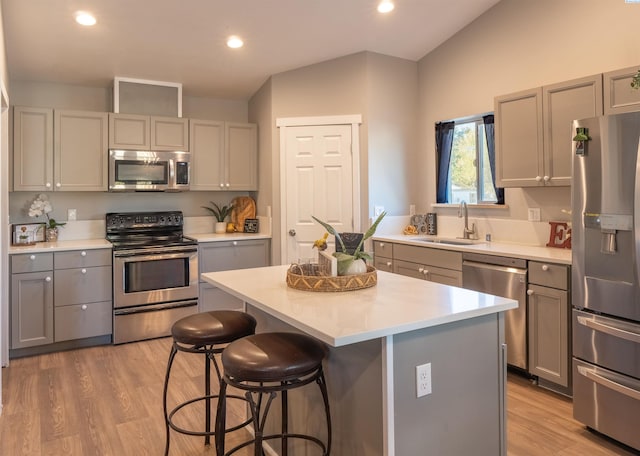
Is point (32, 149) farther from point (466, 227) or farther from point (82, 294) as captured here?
point (466, 227)

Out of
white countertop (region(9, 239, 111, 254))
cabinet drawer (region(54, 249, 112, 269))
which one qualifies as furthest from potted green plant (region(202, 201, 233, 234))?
cabinet drawer (region(54, 249, 112, 269))

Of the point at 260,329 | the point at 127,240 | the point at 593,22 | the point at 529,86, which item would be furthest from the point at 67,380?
the point at 593,22

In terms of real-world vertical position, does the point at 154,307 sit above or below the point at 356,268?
below

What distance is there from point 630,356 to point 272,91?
12.1ft

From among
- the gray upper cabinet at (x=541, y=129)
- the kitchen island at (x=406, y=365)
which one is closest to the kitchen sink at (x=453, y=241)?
the gray upper cabinet at (x=541, y=129)

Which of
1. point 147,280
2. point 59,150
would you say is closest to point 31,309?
point 147,280

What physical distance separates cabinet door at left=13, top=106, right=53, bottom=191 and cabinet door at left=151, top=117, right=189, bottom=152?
0.88 metres

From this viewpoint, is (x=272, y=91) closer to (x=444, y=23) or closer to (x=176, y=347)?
(x=444, y=23)

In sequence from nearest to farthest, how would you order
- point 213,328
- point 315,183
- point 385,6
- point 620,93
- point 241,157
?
1. point 213,328
2. point 620,93
3. point 385,6
4. point 315,183
5. point 241,157

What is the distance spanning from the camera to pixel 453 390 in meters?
1.67

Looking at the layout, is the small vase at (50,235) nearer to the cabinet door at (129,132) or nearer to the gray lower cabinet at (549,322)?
the cabinet door at (129,132)

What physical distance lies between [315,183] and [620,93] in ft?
8.52

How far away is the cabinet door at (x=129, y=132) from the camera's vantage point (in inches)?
168

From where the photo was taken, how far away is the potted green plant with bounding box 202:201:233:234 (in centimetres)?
505
